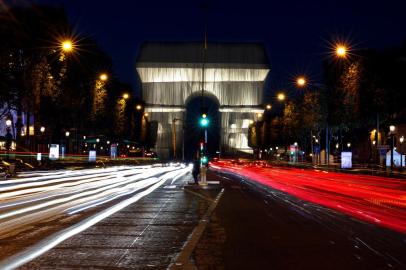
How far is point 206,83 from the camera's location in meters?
164

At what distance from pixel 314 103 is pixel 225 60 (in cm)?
8017

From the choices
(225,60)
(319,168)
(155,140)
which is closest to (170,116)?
(155,140)

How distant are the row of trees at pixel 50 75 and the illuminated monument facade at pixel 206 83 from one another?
68.1 m

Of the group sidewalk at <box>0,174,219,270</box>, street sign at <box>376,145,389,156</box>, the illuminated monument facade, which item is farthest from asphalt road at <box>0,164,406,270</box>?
the illuminated monument facade

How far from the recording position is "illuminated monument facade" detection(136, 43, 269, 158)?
156375 millimetres

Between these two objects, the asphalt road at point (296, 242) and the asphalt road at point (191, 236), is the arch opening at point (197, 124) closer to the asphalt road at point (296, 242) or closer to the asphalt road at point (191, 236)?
the asphalt road at point (191, 236)

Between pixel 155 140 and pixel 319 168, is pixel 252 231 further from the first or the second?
pixel 155 140

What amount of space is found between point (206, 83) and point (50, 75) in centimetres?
10661

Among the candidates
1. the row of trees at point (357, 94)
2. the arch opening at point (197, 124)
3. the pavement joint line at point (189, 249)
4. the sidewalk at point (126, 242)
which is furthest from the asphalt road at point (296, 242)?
the arch opening at point (197, 124)

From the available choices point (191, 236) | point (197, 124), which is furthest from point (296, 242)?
point (197, 124)

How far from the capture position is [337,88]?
63.0 meters

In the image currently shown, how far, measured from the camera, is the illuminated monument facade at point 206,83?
156 meters

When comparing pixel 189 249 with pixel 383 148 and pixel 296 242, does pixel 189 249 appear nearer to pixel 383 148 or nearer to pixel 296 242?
pixel 296 242

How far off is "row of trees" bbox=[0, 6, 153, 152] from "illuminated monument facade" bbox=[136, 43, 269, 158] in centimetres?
6815
